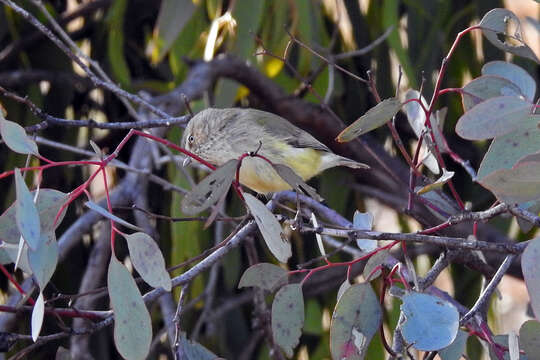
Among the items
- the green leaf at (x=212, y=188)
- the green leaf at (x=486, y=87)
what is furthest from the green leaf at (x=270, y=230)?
the green leaf at (x=486, y=87)

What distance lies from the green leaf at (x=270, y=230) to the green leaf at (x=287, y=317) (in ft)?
0.59

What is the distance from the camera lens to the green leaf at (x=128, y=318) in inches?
47.4

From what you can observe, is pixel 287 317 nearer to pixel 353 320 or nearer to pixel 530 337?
pixel 353 320

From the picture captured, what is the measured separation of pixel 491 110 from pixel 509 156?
126 mm

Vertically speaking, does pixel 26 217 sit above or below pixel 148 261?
above

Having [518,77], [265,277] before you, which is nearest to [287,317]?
[265,277]

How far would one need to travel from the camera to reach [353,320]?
1339mm

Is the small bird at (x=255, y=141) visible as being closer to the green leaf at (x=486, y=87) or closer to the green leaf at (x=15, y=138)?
the green leaf at (x=486, y=87)

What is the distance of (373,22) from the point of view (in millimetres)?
3121

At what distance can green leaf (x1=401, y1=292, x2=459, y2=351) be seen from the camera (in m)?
1.16

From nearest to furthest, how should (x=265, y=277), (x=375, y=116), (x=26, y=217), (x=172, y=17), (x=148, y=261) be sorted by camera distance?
(x=26, y=217) → (x=148, y=261) → (x=375, y=116) → (x=265, y=277) → (x=172, y=17)

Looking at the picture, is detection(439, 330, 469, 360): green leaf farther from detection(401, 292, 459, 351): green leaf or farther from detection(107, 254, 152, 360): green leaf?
detection(107, 254, 152, 360): green leaf

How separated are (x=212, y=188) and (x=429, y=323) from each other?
342 mm

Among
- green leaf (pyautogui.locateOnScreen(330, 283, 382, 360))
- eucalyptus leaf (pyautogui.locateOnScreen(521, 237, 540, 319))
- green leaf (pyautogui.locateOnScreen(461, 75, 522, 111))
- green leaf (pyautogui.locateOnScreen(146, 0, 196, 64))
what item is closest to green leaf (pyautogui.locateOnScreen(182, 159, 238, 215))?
green leaf (pyautogui.locateOnScreen(330, 283, 382, 360))
